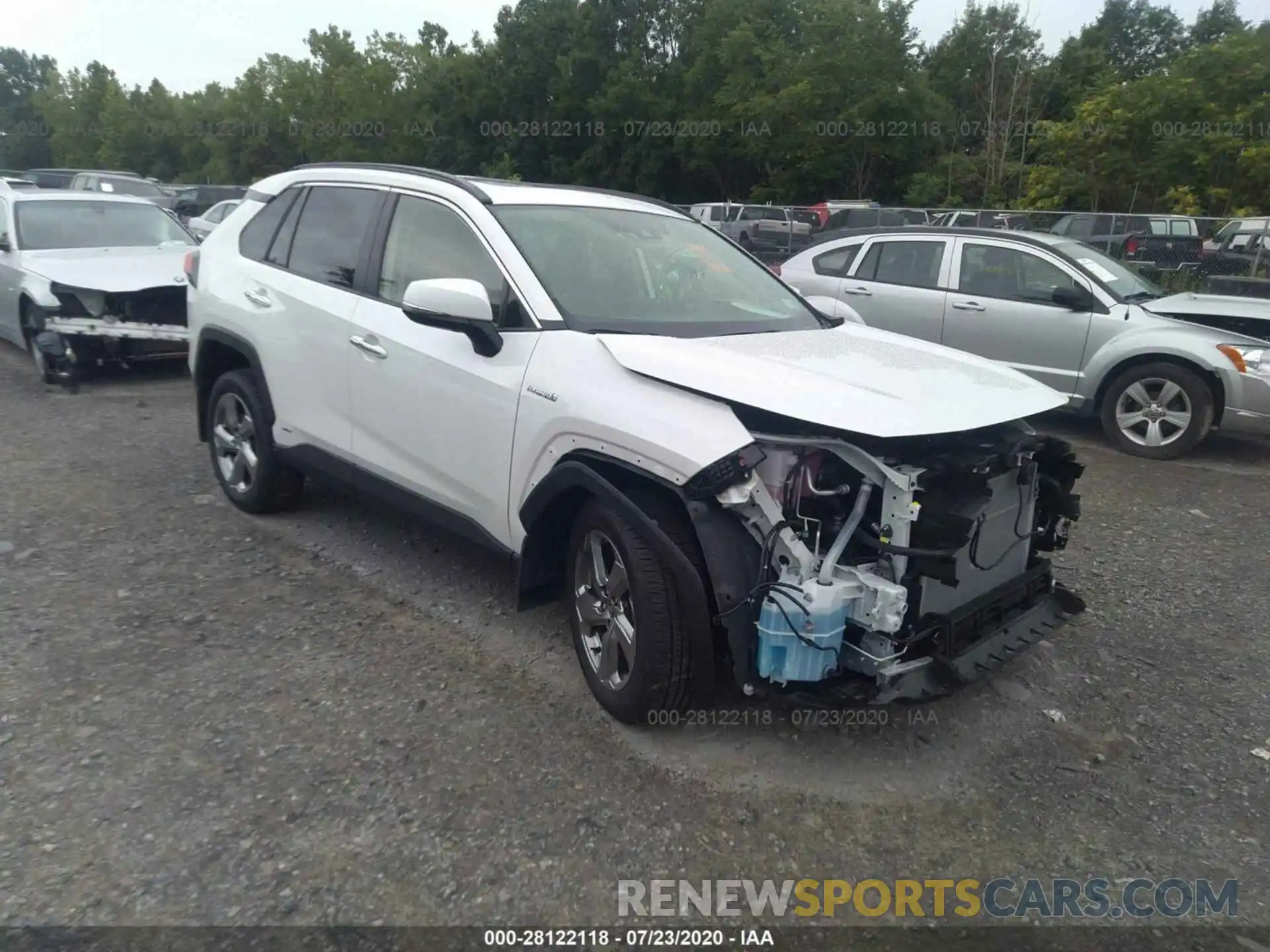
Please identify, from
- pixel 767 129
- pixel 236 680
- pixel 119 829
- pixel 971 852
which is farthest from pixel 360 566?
pixel 767 129

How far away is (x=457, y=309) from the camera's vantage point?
3553 mm

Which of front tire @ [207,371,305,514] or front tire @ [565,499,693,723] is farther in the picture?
front tire @ [207,371,305,514]

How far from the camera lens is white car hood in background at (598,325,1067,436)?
10.0 feet

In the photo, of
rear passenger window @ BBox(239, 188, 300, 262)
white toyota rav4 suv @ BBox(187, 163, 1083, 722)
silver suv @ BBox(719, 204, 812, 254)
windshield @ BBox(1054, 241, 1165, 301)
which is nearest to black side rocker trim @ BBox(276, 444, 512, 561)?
white toyota rav4 suv @ BBox(187, 163, 1083, 722)

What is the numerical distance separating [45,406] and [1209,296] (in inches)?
390

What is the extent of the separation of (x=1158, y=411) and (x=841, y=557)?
5638 mm

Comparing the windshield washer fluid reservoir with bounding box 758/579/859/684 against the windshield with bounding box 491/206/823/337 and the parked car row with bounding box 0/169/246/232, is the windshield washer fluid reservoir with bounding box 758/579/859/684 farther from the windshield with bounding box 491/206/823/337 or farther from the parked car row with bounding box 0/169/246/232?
the parked car row with bounding box 0/169/246/232

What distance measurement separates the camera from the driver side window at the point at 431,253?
396 centimetres

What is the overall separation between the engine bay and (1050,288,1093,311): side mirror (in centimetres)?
528

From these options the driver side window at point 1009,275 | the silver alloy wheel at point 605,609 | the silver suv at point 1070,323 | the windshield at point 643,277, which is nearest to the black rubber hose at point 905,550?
the silver alloy wheel at point 605,609

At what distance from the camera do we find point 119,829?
2943 millimetres

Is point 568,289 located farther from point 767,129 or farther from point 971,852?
point 767,129

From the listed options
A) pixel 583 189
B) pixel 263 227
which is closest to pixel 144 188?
pixel 263 227

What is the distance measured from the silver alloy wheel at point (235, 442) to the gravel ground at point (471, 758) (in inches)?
17.7
